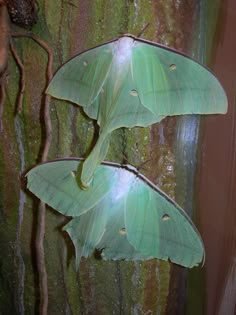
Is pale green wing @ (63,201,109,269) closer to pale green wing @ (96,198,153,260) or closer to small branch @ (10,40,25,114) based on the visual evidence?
pale green wing @ (96,198,153,260)

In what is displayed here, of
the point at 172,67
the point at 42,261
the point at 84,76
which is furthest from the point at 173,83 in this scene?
the point at 42,261

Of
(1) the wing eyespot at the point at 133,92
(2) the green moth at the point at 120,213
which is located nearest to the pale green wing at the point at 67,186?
(2) the green moth at the point at 120,213

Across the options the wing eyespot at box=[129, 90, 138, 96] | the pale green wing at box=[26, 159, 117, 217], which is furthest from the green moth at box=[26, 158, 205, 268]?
the wing eyespot at box=[129, 90, 138, 96]

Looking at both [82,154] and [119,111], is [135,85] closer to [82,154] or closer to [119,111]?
[119,111]

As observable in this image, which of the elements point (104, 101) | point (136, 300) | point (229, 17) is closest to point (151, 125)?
point (104, 101)

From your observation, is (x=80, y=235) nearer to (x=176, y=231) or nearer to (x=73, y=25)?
(x=176, y=231)

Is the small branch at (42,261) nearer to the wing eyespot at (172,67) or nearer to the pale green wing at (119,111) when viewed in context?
the pale green wing at (119,111)

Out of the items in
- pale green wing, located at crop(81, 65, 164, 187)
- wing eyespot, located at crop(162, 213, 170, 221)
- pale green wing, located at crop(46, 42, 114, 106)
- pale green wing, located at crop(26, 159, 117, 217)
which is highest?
pale green wing, located at crop(46, 42, 114, 106)
